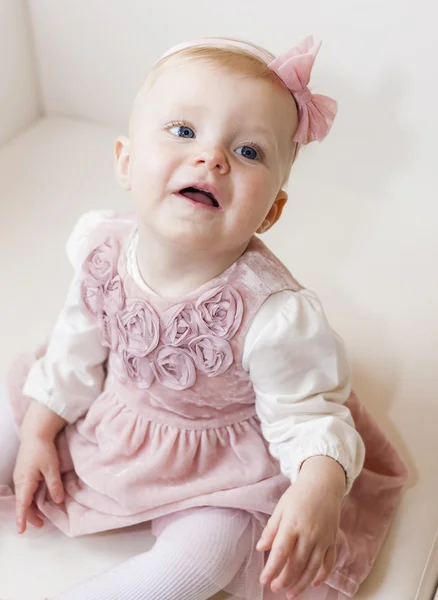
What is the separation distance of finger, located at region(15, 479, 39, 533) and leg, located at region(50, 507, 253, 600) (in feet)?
0.32

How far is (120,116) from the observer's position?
1438 mm

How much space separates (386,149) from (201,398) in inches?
24.4

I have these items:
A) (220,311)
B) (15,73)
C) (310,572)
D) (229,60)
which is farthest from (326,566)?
(15,73)

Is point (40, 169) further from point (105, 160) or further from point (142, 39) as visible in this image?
point (142, 39)

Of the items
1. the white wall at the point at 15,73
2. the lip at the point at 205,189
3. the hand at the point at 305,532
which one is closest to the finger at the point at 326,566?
the hand at the point at 305,532

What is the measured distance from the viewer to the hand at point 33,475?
2.87 feet

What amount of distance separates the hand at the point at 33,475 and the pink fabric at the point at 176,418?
0.05 ft

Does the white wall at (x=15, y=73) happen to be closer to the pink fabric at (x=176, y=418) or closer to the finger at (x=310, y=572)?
the pink fabric at (x=176, y=418)

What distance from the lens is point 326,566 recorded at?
0.77 metres

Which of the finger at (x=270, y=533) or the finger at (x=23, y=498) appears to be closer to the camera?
the finger at (x=270, y=533)

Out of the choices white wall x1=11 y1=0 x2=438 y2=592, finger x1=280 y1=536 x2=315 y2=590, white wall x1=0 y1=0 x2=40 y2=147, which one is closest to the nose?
finger x1=280 y1=536 x2=315 y2=590

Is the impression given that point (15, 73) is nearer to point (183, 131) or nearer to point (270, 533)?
point (183, 131)

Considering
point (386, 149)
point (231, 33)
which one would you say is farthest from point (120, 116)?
point (386, 149)

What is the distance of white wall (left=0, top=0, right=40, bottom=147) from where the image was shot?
4.34 ft
